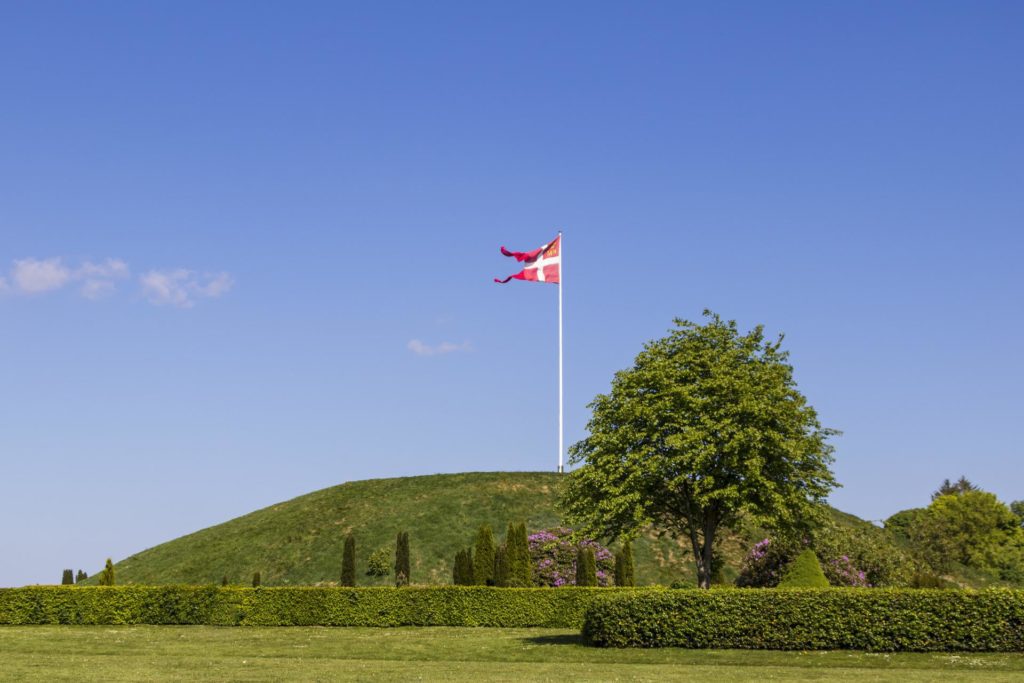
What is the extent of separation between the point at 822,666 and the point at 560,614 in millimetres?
20701

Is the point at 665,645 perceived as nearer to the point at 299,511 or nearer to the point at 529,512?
the point at 529,512

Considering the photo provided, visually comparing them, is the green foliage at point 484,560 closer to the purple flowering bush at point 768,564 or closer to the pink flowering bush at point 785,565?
the purple flowering bush at point 768,564

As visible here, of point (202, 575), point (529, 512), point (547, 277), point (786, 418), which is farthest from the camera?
point (529, 512)

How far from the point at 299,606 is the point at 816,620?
26.9 meters

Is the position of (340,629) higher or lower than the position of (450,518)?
lower

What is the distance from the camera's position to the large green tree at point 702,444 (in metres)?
44.6

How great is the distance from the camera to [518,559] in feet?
184

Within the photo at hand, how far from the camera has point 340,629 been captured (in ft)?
155

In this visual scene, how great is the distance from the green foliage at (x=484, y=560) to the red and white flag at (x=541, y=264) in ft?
55.5

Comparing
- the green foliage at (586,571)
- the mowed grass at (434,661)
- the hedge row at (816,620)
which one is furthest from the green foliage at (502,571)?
the hedge row at (816,620)

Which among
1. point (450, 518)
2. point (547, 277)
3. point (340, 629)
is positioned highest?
point (547, 277)

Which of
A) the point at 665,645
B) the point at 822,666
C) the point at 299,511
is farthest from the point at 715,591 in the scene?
the point at 299,511

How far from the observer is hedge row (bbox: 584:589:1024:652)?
29.9 m

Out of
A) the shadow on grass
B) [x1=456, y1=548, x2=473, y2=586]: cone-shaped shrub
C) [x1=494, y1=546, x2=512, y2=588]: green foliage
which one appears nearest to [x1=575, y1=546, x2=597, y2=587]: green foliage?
[x1=494, y1=546, x2=512, y2=588]: green foliage
